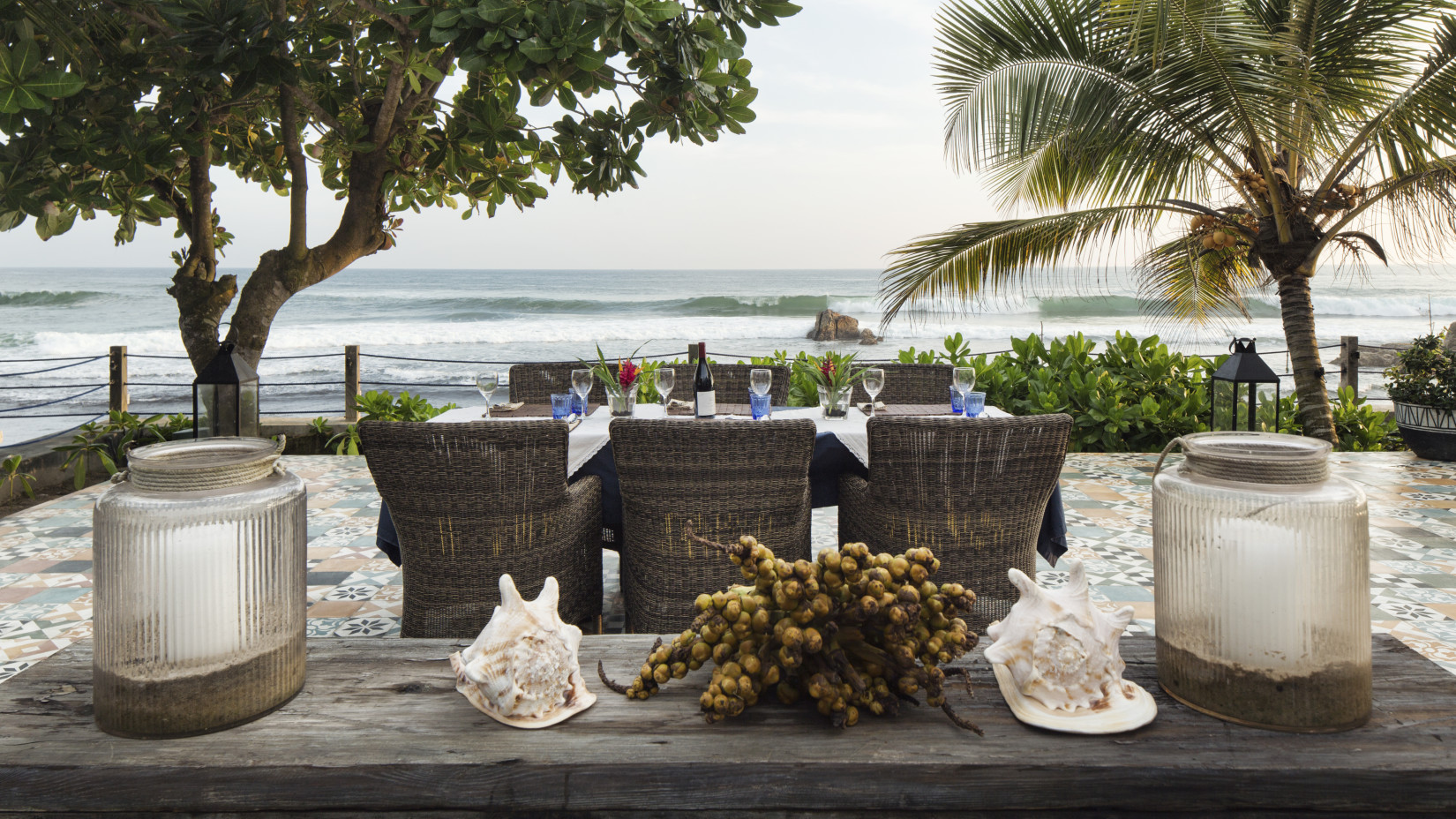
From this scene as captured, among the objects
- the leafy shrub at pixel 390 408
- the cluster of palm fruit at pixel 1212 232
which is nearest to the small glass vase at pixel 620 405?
the leafy shrub at pixel 390 408

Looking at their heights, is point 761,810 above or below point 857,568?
below

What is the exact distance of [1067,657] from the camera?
772 millimetres

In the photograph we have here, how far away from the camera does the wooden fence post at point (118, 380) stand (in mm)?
5859

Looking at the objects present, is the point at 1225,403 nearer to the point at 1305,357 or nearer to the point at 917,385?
the point at 917,385

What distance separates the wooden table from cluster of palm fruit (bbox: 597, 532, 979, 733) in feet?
0.12

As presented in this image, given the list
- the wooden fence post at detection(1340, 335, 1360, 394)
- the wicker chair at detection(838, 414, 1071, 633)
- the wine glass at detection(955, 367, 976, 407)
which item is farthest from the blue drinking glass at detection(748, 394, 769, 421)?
the wooden fence post at detection(1340, 335, 1360, 394)

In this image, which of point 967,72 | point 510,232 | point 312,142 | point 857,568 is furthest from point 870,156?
point 857,568

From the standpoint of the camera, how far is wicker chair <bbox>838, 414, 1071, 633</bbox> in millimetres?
2049

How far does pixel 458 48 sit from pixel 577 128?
840mm

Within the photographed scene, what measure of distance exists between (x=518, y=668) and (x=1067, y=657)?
0.51 metres

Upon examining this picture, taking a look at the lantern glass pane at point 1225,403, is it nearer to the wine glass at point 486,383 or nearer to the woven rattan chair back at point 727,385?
the woven rattan chair back at point 727,385

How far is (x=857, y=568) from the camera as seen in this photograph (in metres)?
0.75

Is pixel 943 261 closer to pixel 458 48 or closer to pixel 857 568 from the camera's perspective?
pixel 458 48

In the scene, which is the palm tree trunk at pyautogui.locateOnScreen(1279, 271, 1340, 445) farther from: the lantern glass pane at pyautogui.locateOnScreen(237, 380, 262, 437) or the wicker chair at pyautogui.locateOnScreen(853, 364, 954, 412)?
the lantern glass pane at pyautogui.locateOnScreen(237, 380, 262, 437)
